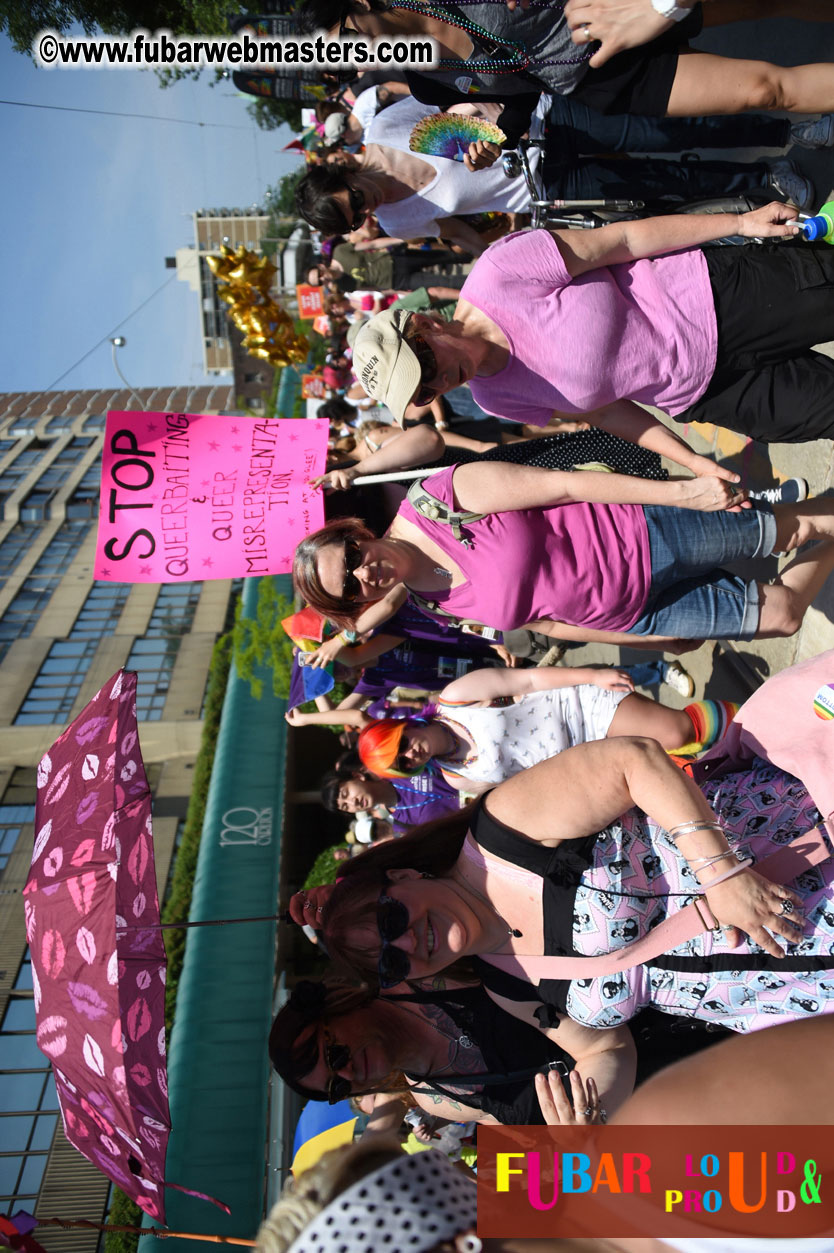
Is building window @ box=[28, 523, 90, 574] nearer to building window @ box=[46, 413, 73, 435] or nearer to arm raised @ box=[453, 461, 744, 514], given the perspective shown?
building window @ box=[46, 413, 73, 435]

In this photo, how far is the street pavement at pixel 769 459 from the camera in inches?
148

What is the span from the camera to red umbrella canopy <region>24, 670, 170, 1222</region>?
2.57 meters

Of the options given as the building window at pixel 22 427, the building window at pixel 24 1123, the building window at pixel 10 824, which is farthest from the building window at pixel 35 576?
the building window at pixel 24 1123

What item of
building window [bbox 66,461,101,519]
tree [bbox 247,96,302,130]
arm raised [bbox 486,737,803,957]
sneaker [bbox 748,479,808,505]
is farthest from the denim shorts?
tree [bbox 247,96,302,130]

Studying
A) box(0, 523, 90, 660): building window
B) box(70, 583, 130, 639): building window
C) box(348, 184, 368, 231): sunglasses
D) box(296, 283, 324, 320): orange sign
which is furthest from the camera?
box(70, 583, 130, 639): building window

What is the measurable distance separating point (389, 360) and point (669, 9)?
1.40 m

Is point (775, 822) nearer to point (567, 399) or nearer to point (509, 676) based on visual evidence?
point (567, 399)

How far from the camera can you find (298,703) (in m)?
5.95

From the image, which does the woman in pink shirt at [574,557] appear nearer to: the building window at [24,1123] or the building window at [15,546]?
the building window at [24,1123]

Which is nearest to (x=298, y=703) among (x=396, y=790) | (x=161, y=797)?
(x=396, y=790)

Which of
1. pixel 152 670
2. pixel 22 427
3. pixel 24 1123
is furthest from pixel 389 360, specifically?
pixel 22 427

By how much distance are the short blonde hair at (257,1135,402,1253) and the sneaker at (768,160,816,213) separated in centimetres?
406

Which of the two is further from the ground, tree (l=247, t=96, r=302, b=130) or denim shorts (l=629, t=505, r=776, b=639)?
tree (l=247, t=96, r=302, b=130)

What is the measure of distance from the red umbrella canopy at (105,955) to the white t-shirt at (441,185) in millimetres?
3058
